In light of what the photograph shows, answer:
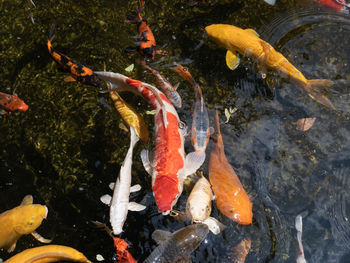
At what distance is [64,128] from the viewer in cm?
532

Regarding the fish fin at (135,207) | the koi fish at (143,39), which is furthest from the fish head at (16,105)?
the fish fin at (135,207)

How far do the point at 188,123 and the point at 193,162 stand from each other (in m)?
0.77

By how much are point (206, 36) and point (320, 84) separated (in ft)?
6.58

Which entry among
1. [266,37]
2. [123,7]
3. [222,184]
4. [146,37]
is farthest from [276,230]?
[123,7]

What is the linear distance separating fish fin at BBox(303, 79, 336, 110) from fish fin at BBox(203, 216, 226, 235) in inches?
93.0

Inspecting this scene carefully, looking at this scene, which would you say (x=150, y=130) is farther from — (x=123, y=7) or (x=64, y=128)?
(x=123, y=7)

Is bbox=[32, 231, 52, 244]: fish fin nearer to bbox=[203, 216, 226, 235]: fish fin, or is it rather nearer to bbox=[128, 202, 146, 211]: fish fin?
bbox=[128, 202, 146, 211]: fish fin

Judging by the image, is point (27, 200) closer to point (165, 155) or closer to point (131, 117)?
point (131, 117)

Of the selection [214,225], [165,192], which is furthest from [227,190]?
[165,192]

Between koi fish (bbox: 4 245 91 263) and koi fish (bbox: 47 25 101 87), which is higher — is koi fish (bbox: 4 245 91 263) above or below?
below

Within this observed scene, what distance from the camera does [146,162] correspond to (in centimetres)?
464

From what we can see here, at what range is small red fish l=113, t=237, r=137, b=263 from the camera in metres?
4.41

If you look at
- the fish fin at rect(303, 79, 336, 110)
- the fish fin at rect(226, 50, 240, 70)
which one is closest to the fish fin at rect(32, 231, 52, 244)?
the fish fin at rect(226, 50, 240, 70)

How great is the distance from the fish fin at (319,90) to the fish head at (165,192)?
2440 millimetres
